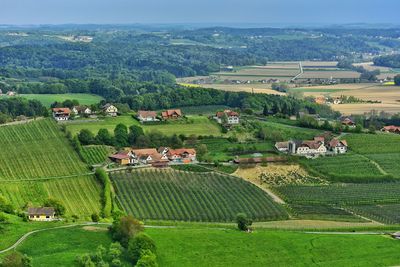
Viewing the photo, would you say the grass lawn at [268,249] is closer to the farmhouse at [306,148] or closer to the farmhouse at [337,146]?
the farmhouse at [306,148]

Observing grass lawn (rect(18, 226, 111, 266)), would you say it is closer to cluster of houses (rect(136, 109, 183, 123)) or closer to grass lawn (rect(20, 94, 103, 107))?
cluster of houses (rect(136, 109, 183, 123))

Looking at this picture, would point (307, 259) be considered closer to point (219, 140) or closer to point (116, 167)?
point (116, 167)

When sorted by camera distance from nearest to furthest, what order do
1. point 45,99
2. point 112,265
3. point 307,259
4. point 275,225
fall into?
point 112,265, point 307,259, point 275,225, point 45,99

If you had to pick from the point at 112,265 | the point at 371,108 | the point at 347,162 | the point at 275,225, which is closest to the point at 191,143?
the point at 347,162

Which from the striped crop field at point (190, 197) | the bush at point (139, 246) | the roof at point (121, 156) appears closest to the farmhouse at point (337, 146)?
the striped crop field at point (190, 197)

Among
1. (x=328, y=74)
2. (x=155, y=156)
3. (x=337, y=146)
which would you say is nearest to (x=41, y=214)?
(x=155, y=156)

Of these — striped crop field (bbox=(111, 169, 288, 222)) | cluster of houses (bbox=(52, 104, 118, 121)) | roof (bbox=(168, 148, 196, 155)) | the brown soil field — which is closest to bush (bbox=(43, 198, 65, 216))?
striped crop field (bbox=(111, 169, 288, 222))
